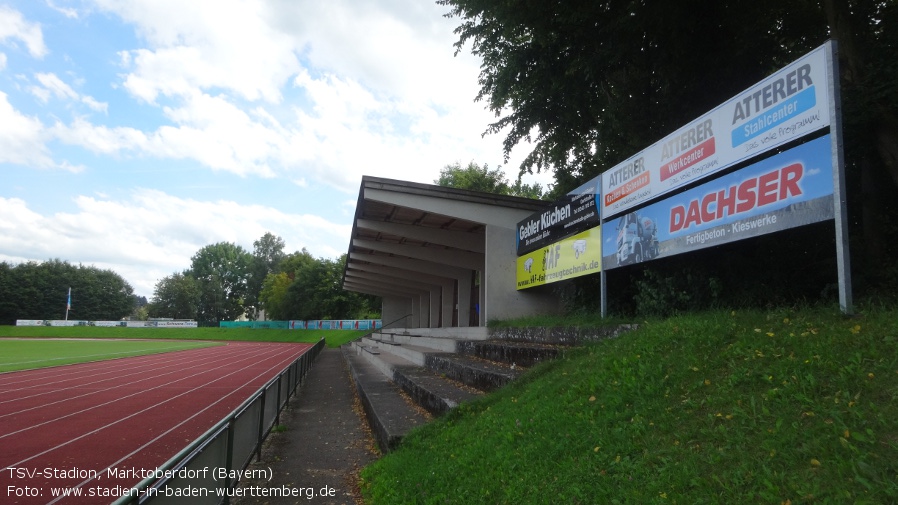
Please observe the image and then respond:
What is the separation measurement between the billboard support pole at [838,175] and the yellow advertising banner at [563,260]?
4577mm

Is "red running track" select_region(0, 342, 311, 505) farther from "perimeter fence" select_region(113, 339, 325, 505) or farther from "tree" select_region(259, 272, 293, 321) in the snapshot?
"tree" select_region(259, 272, 293, 321)

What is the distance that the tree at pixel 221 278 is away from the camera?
11400 centimetres

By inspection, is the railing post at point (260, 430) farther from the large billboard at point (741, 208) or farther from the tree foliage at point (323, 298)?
the tree foliage at point (323, 298)

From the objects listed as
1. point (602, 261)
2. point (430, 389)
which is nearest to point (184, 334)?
point (430, 389)

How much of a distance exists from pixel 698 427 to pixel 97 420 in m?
12.1

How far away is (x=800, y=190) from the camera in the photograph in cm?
550

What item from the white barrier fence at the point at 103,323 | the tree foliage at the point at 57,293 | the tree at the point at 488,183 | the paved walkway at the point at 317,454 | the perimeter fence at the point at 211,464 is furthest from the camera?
the tree foliage at the point at 57,293

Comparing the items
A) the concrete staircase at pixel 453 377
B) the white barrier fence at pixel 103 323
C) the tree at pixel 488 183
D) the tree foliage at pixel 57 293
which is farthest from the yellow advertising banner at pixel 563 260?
the tree foliage at pixel 57 293

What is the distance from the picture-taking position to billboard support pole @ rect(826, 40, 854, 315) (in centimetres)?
496

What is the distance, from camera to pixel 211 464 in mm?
4727

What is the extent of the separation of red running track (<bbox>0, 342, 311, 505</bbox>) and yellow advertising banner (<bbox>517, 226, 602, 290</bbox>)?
7313mm

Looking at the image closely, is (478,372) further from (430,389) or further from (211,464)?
(211,464)

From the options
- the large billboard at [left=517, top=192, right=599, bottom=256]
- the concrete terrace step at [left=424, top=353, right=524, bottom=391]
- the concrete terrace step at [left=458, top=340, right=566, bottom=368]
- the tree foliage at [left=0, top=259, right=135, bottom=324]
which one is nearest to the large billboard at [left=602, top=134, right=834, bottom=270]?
the large billboard at [left=517, top=192, right=599, bottom=256]

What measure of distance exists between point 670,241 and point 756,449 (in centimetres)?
464
